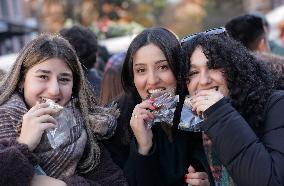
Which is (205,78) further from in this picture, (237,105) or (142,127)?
(142,127)

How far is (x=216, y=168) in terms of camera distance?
7.66ft

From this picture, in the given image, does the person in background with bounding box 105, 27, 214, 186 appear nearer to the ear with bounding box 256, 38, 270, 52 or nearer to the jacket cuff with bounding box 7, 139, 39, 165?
the jacket cuff with bounding box 7, 139, 39, 165

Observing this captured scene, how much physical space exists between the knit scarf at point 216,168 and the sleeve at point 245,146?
22 cm

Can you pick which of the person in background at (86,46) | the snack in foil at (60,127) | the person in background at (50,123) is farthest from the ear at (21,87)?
the person in background at (86,46)

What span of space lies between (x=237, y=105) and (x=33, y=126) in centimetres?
92

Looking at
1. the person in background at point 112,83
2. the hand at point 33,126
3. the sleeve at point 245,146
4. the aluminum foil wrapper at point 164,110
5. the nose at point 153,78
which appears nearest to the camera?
the sleeve at point 245,146

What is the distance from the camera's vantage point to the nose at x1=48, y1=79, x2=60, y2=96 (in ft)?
7.61

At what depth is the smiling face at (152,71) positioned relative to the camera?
106 inches

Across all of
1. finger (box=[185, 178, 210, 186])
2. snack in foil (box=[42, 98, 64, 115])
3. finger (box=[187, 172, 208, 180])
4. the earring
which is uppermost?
the earring

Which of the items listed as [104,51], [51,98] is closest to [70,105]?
[51,98]

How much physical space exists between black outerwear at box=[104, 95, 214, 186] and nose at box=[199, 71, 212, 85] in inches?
14.3

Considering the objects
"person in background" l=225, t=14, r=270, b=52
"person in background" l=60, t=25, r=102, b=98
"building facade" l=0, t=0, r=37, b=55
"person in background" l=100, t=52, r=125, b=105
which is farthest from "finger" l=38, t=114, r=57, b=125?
"building facade" l=0, t=0, r=37, b=55

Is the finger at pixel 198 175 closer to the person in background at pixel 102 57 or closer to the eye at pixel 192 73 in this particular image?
the eye at pixel 192 73

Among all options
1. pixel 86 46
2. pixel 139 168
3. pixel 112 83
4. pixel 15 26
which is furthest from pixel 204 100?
pixel 15 26
